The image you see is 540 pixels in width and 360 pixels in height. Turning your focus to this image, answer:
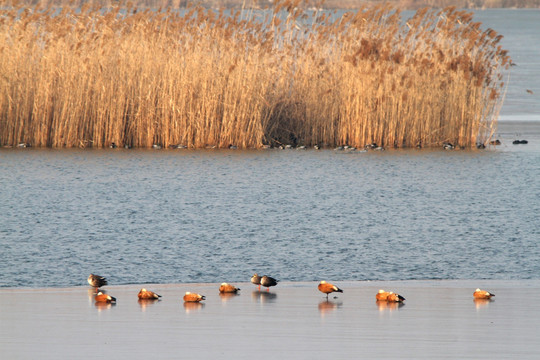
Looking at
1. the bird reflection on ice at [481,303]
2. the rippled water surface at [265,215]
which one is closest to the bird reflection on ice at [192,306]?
the rippled water surface at [265,215]

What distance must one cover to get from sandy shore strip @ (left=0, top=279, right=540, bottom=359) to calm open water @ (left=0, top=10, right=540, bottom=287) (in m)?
0.79

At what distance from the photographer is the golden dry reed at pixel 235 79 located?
17578 millimetres

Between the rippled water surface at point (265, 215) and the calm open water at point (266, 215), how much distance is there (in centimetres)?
2

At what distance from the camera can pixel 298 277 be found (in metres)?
8.42

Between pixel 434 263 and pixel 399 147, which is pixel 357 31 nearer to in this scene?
pixel 399 147

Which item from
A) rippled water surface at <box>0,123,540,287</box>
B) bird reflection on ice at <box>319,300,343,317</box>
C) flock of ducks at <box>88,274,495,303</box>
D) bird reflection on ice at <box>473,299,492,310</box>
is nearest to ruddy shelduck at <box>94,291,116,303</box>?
flock of ducks at <box>88,274,495,303</box>

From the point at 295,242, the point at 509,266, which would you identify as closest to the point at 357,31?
the point at 295,242

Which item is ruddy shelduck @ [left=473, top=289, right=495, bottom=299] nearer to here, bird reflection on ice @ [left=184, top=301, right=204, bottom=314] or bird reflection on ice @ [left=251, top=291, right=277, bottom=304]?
bird reflection on ice @ [left=251, top=291, right=277, bottom=304]

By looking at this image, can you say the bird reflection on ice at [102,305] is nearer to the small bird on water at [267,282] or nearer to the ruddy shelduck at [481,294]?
the small bird on water at [267,282]

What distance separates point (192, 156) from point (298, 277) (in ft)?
29.0

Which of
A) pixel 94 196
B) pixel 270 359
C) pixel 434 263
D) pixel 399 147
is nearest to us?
pixel 270 359

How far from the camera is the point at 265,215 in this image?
11609 millimetres

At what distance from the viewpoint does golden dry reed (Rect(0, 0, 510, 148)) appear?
57.7ft

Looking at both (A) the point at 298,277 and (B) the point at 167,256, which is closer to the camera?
(A) the point at 298,277
